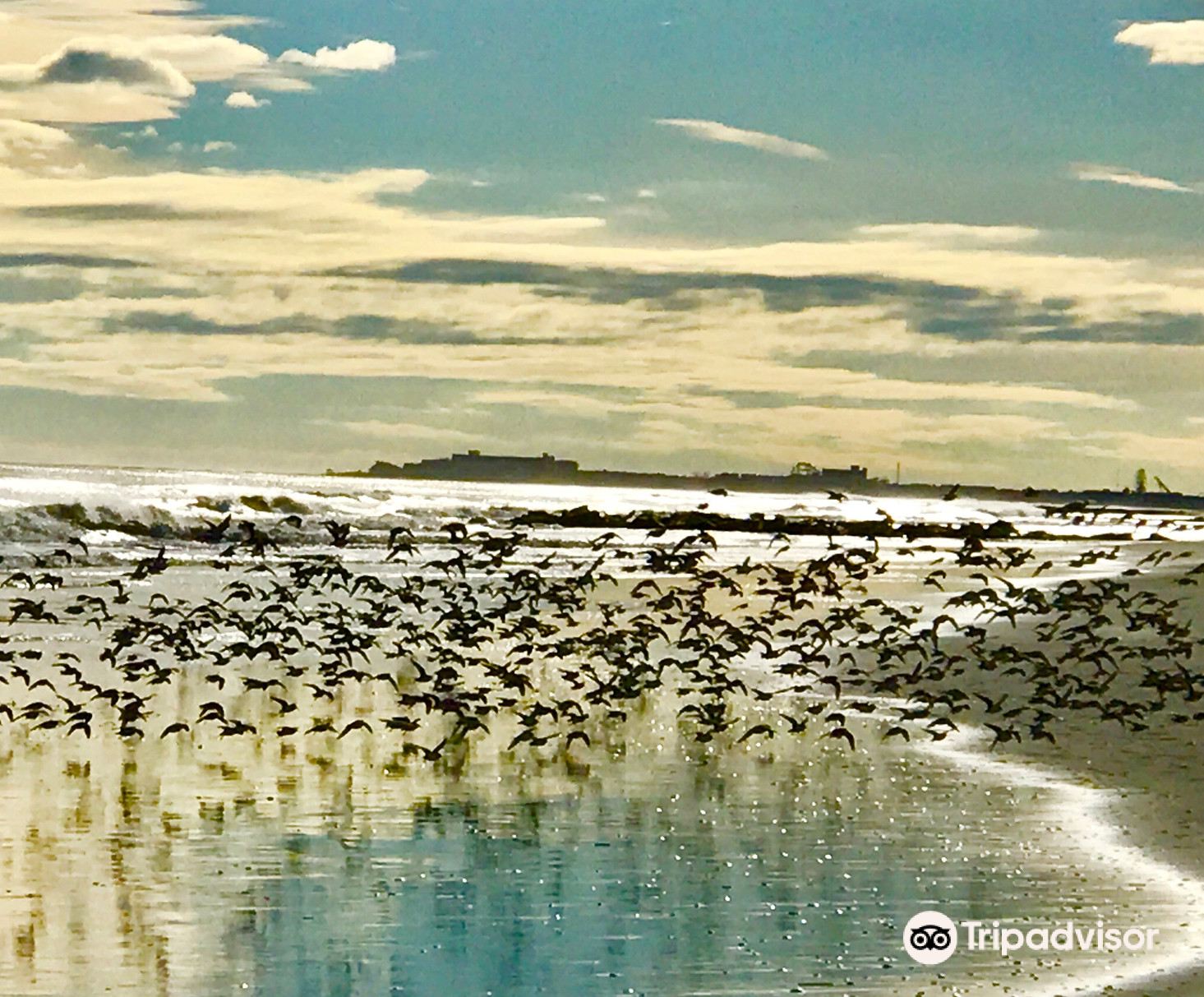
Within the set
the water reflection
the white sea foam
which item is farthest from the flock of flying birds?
the water reflection

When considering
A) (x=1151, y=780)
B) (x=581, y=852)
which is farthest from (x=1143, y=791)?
(x=581, y=852)

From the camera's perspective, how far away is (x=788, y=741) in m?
12.6

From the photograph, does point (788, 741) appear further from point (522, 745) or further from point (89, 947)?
point (89, 947)

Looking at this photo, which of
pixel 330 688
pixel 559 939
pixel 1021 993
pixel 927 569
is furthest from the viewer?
pixel 927 569

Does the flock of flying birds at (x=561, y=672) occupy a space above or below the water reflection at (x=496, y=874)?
above

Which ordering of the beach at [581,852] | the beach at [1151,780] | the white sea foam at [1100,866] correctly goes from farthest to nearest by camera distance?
the beach at [1151,780] → the beach at [581,852] → the white sea foam at [1100,866]

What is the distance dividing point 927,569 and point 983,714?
75.7 ft

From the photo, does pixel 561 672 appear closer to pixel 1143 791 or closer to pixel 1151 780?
pixel 1151 780

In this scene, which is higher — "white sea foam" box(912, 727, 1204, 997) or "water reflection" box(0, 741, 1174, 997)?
"water reflection" box(0, 741, 1174, 997)

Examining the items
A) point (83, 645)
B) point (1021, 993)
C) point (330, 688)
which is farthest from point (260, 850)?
point (83, 645)

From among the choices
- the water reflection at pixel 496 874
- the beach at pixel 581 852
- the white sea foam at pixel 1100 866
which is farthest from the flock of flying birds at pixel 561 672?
the water reflection at pixel 496 874

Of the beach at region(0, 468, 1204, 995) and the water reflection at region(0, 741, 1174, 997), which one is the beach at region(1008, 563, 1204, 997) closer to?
the beach at region(0, 468, 1204, 995)

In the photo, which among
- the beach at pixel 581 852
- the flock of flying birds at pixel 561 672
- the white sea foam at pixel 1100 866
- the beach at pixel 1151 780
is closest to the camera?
the white sea foam at pixel 1100 866

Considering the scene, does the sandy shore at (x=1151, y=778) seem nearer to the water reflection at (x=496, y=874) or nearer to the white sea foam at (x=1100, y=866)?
the white sea foam at (x=1100, y=866)
